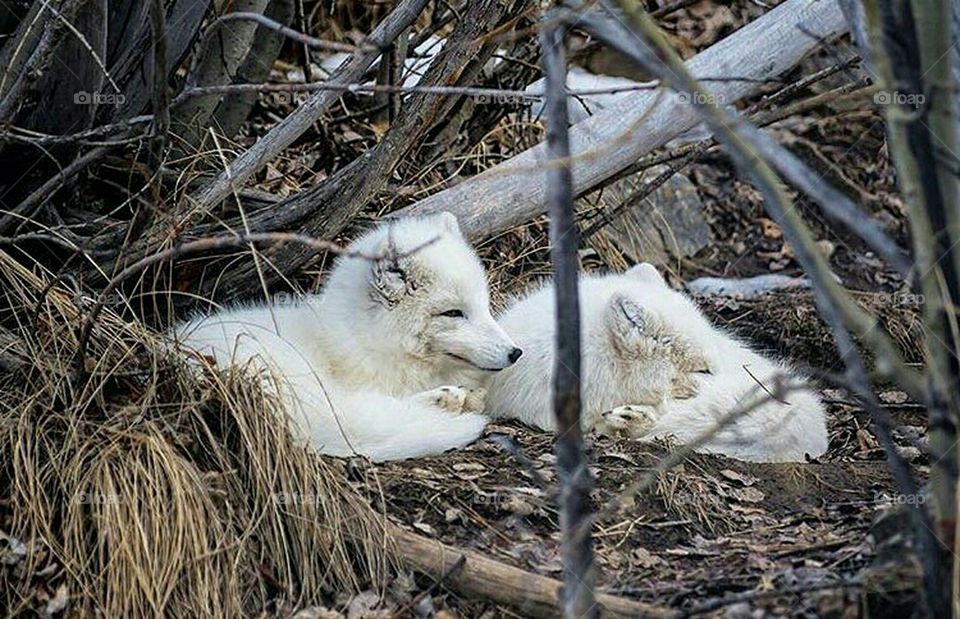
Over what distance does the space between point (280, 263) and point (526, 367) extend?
112 cm

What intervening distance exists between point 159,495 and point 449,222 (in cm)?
188

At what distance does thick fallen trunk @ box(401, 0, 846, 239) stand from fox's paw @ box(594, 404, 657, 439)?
3.89ft

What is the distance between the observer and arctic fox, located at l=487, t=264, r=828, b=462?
17.0 ft

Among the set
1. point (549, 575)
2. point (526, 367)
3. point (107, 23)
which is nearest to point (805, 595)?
point (549, 575)

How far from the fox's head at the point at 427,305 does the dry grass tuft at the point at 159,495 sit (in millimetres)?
859

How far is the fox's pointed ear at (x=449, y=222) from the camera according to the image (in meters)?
5.41

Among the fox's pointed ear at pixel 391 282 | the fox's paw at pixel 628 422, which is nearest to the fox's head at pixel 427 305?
the fox's pointed ear at pixel 391 282

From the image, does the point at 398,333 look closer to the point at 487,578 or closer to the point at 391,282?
the point at 391,282

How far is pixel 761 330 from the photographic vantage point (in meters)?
6.98

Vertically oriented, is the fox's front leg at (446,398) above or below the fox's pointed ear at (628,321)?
below

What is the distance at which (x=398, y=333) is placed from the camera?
5262 millimetres

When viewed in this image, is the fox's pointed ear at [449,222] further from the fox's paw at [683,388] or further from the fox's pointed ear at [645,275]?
the fox's paw at [683,388]

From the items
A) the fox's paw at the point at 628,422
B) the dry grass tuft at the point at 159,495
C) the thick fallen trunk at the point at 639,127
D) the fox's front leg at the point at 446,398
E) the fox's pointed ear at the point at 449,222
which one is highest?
the thick fallen trunk at the point at 639,127

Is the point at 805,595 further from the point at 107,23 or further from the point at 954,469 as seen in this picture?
the point at 107,23
